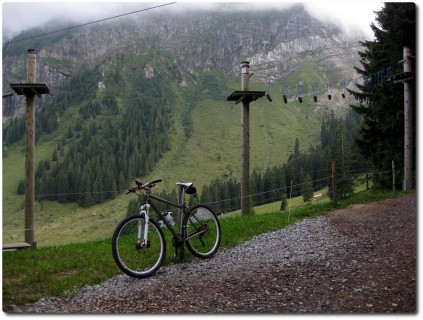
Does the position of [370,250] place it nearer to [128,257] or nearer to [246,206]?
[128,257]

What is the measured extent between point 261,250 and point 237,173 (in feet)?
522

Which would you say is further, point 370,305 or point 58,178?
point 58,178

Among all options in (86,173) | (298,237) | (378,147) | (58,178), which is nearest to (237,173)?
(86,173)

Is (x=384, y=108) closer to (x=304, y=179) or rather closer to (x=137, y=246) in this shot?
(x=137, y=246)

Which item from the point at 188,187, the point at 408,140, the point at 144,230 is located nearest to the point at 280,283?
the point at 144,230

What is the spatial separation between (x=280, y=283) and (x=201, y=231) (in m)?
2.70

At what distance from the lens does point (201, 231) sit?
8.28m

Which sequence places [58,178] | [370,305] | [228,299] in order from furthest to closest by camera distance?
[58,178]
[228,299]
[370,305]

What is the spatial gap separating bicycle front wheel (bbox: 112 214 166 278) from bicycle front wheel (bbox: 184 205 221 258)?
842 mm

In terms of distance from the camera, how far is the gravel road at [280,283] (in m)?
5.21

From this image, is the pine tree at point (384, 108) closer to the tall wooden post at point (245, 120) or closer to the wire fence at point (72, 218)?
the tall wooden post at point (245, 120)

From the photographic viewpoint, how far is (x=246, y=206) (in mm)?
13477

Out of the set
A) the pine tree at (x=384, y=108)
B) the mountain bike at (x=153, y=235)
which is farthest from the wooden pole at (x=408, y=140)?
the mountain bike at (x=153, y=235)

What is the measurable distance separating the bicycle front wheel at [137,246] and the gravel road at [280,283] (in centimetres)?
25
